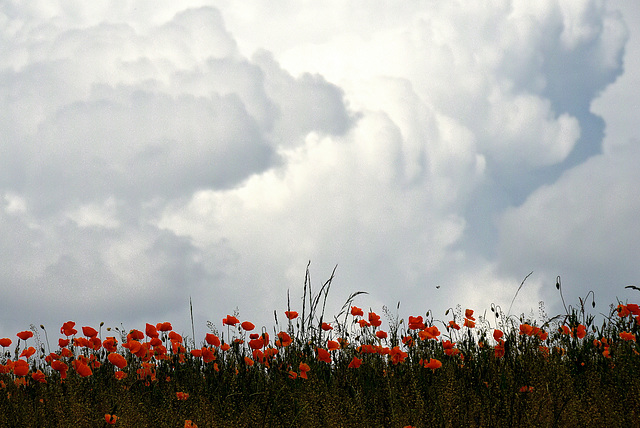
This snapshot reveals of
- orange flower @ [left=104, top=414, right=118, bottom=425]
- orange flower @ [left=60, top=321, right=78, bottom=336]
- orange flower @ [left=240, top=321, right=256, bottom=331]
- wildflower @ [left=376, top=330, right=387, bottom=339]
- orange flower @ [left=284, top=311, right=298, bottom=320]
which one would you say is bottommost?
orange flower @ [left=104, top=414, right=118, bottom=425]

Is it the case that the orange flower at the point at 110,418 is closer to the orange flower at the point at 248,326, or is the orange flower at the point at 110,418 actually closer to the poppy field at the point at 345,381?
the poppy field at the point at 345,381

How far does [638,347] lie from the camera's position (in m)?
5.41

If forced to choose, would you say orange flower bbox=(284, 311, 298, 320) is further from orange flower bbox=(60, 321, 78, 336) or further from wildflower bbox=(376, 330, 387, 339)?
orange flower bbox=(60, 321, 78, 336)

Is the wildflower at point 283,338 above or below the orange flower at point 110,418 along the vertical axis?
above

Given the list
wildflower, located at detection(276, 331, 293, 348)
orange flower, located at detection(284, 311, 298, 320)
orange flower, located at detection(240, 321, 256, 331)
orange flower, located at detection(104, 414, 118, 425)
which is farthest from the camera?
orange flower, located at detection(284, 311, 298, 320)

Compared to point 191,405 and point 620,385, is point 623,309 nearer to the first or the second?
point 620,385

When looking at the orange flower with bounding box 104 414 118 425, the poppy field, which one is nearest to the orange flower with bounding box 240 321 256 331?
the poppy field

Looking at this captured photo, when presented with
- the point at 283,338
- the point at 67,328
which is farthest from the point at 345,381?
the point at 67,328

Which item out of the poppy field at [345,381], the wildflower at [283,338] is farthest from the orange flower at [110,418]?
the wildflower at [283,338]

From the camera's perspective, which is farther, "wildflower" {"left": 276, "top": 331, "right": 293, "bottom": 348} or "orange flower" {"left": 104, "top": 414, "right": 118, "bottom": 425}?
"wildflower" {"left": 276, "top": 331, "right": 293, "bottom": 348}

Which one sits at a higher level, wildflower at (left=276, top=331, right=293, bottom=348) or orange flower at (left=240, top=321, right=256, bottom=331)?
orange flower at (left=240, top=321, right=256, bottom=331)

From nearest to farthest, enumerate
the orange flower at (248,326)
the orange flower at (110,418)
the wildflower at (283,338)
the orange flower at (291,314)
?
the orange flower at (110,418) < the wildflower at (283,338) < the orange flower at (248,326) < the orange flower at (291,314)

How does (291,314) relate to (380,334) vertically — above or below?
above

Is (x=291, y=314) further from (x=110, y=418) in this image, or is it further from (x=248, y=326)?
(x=110, y=418)
